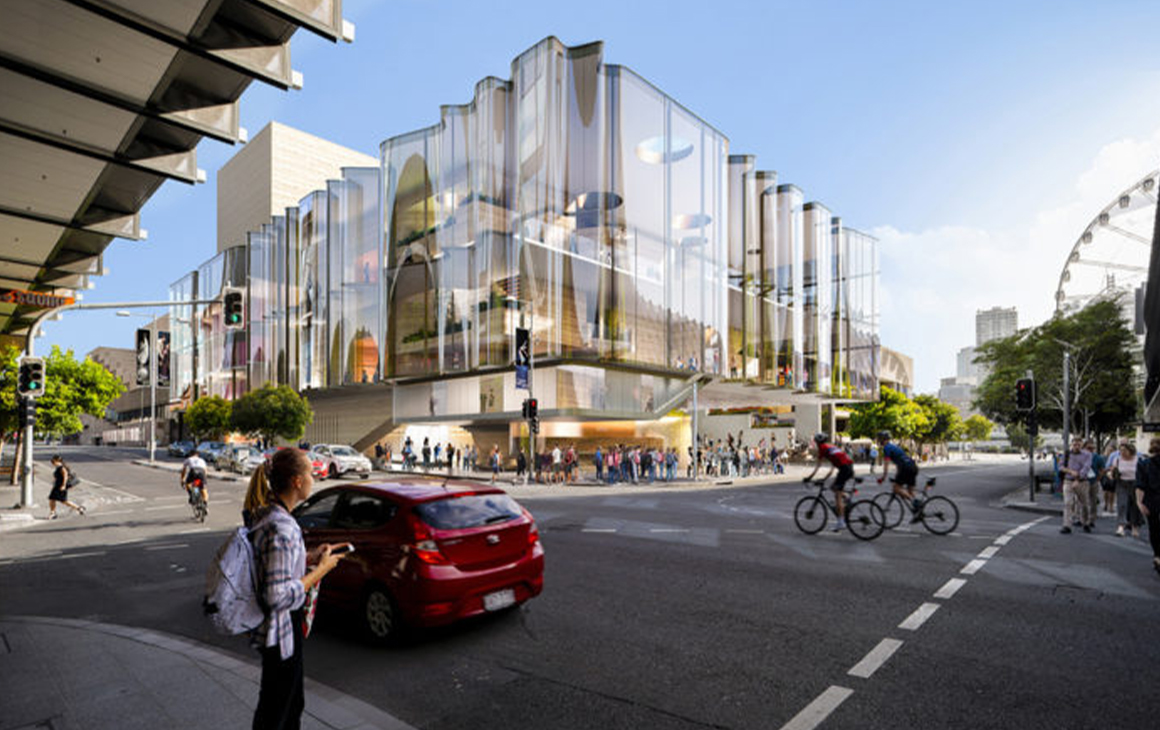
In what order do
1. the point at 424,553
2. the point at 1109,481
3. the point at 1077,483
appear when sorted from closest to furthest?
the point at 424,553 → the point at 1077,483 → the point at 1109,481

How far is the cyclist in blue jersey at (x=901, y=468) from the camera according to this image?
11500mm

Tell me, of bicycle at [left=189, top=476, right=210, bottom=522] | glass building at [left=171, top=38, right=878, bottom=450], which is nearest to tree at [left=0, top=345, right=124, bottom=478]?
bicycle at [left=189, top=476, right=210, bottom=522]

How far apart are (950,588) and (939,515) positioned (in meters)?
4.97

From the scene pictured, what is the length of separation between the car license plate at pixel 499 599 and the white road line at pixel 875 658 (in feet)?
9.80

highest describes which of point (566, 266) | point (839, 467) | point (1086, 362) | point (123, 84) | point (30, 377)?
point (566, 266)

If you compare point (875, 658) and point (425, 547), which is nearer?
point (875, 658)

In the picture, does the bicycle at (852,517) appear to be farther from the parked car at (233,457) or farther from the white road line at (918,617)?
the parked car at (233,457)

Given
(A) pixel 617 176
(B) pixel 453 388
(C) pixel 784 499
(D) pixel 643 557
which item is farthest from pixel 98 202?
(B) pixel 453 388

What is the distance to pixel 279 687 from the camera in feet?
9.87

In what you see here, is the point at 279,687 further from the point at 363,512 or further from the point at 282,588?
the point at 363,512

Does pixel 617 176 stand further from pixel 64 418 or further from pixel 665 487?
pixel 64 418

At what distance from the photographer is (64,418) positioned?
28.0m

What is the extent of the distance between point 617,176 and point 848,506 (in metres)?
28.5

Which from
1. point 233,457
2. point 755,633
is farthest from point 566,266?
point 755,633
